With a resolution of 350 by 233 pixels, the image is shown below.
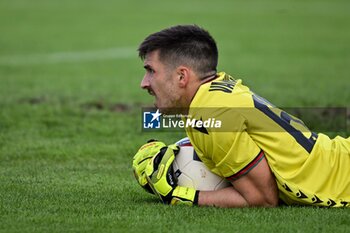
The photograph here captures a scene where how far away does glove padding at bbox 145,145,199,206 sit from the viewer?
6562mm

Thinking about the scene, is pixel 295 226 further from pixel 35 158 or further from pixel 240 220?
pixel 35 158

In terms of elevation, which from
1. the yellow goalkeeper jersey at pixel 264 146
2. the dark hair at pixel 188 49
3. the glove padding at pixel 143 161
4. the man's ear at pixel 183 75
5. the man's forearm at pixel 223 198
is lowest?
the man's forearm at pixel 223 198

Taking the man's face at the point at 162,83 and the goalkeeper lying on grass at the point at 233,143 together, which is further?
the man's face at the point at 162,83

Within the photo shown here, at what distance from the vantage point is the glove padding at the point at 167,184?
656 cm

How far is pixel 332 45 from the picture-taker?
27344 mm

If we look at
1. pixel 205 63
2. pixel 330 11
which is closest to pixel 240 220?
pixel 205 63

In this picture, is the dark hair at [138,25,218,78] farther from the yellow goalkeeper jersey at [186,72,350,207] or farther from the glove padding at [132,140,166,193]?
the glove padding at [132,140,166,193]

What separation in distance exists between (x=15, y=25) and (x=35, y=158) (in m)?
24.2

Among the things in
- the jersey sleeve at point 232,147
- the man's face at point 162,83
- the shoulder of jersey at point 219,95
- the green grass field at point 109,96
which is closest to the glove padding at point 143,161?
the green grass field at point 109,96

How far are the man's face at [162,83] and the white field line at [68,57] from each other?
608 inches

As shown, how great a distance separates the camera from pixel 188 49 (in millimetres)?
6469

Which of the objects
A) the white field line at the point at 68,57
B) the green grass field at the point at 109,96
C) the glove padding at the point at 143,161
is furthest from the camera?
the white field line at the point at 68,57

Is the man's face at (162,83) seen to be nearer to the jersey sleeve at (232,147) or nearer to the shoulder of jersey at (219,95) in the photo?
the shoulder of jersey at (219,95)

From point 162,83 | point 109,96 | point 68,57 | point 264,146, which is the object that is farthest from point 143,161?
point 68,57
